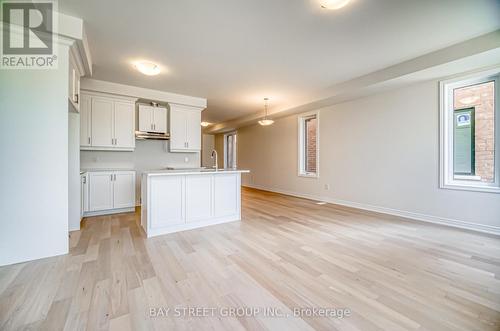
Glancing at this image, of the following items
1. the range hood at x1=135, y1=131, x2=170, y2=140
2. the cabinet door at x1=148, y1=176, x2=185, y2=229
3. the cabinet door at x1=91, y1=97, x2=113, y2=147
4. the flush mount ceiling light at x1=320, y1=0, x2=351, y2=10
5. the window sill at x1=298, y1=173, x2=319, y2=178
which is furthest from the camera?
the window sill at x1=298, y1=173, x2=319, y2=178

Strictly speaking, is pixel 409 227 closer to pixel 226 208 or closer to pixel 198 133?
pixel 226 208

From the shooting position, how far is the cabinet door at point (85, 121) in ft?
13.6

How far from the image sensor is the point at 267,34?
2678 millimetres

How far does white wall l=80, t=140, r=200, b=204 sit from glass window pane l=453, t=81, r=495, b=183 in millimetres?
5503

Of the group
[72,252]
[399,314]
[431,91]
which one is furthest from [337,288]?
[431,91]

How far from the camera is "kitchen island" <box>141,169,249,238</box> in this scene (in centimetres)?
309

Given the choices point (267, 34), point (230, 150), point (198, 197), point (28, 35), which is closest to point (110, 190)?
point (198, 197)

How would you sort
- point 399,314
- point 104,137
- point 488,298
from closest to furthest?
point 399,314, point 488,298, point 104,137

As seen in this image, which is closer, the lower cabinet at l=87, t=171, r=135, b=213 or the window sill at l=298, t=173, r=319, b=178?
the lower cabinet at l=87, t=171, r=135, b=213

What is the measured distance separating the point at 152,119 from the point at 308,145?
14.0 ft

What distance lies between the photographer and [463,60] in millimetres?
2936

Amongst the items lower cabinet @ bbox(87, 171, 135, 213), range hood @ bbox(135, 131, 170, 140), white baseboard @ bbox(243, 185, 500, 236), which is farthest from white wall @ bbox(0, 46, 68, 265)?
white baseboard @ bbox(243, 185, 500, 236)

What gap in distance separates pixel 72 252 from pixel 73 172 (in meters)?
1.45

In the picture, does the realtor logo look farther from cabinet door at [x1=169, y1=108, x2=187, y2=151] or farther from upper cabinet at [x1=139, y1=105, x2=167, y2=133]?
cabinet door at [x1=169, y1=108, x2=187, y2=151]
